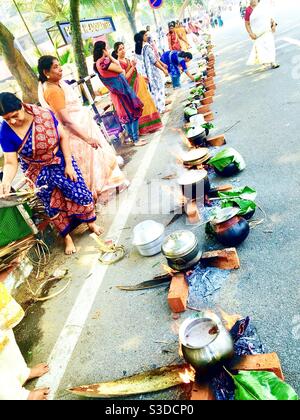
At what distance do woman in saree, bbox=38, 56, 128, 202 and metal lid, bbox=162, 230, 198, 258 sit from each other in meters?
2.44

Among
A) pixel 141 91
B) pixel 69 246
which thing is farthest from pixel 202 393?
pixel 141 91

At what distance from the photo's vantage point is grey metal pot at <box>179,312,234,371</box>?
178cm

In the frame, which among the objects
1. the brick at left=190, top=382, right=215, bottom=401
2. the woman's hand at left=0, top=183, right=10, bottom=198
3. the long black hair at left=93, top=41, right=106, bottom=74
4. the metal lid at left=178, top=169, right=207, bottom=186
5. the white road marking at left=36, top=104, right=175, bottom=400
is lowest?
the white road marking at left=36, top=104, right=175, bottom=400

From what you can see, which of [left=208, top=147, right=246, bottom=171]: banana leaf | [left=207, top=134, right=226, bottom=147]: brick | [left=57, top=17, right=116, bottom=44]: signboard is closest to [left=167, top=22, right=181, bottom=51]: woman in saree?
[left=57, top=17, right=116, bottom=44]: signboard

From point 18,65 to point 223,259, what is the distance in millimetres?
10940

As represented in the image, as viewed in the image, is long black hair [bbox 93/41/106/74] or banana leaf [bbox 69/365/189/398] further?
long black hair [bbox 93/41/106/74]

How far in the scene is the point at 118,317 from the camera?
2.73m

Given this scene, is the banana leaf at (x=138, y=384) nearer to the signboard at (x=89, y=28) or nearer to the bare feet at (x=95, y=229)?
the bare feet at (x=95, y=229)

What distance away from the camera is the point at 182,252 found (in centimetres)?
260

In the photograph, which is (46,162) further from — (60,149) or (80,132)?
(80,132)

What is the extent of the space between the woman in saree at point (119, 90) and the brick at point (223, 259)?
15.2 ft

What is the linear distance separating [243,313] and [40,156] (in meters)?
2.76

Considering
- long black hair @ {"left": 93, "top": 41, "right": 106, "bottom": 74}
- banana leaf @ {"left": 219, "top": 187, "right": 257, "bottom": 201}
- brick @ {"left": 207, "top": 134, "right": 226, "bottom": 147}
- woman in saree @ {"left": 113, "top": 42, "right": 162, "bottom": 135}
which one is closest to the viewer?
banana leaf @ {"left": 219, "top": 187, "right": 257, "bottom": 201}

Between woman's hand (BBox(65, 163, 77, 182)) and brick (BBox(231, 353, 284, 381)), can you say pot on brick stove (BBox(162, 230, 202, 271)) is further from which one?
woman's hand (BBox(65, 163, 77, 182))
